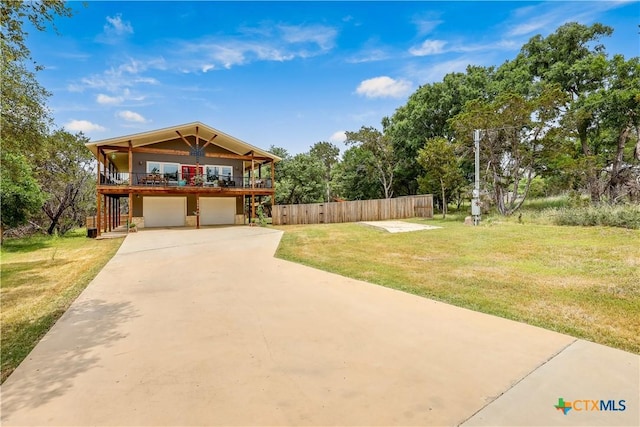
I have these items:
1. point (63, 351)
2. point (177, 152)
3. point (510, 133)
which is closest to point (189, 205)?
point (177, 152)

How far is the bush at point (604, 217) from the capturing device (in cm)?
1080

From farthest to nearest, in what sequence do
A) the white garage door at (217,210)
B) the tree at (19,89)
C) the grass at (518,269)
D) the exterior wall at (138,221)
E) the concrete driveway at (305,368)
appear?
the white garage door at (217,210) → the exterior wall at (138,221) → the tree at (19,89) → the grass at (518,269) → the concrete driveway at (305,368)

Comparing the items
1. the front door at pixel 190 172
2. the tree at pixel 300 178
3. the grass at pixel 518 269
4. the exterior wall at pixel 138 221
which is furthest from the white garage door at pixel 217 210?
the grass at pixel 518 269

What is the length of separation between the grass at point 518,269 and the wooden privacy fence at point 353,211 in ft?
28.9

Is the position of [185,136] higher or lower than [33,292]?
higher

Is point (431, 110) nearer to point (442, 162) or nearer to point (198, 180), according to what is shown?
point (442, 162)

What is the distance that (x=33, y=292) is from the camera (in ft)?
21.0

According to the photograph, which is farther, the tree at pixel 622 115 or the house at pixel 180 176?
the house at pixel 180 176

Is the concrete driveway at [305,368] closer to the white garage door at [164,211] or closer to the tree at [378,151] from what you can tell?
the white garage door at [164,211]

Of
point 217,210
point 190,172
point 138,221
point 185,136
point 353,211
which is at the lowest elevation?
point 138,221

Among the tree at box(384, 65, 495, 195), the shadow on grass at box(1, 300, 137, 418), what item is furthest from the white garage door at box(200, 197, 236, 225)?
the tree at box(384, 65, 495, 195)

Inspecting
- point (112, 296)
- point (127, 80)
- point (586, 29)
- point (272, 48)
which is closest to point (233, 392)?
point (112, 296)

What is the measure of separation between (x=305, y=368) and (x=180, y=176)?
18.9 m

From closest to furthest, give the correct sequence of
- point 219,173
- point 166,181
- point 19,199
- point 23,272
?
1. point 23,272
2. point 19,199
3. point 166,181
4. point 219,173
